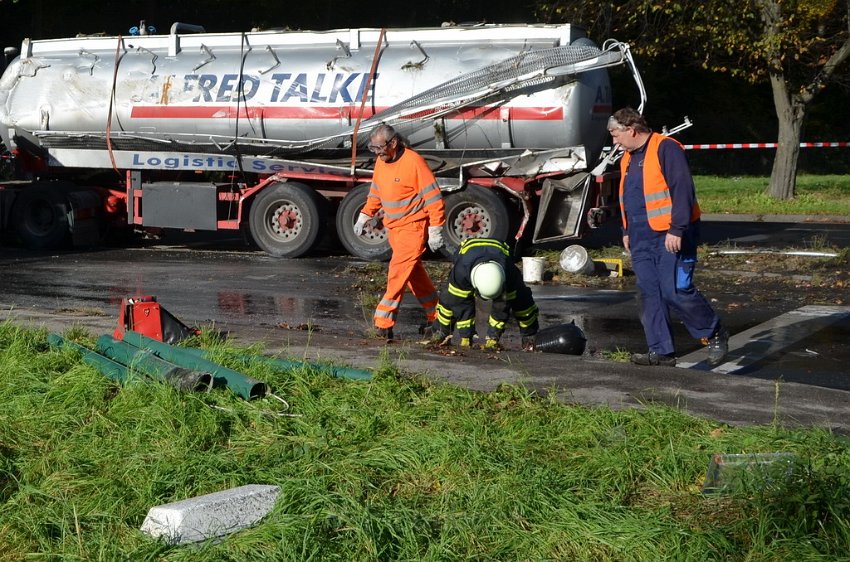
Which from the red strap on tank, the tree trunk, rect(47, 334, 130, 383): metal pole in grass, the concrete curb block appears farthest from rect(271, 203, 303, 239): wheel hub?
the tree trunk

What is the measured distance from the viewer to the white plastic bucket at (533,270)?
12273 millimetres

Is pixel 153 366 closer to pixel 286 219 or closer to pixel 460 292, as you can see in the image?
pixel 460 292

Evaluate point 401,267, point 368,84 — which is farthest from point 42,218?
point 401,267

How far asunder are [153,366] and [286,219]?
901 cm

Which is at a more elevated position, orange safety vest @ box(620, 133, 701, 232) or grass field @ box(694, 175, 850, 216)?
orange safety vest @ box(620, 133, 701, 232)

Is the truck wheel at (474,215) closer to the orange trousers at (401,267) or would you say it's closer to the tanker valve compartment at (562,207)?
the tanker valve compartment at (562,207)

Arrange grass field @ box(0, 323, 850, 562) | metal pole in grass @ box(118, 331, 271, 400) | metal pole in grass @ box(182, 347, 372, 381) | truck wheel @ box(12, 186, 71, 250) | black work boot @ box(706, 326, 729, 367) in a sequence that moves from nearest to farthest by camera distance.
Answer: grass field @ box(0, 323, 850, 562), metal pole in grass @ box(118, 331, 271, 400), metal pole in grass @ box(182, 347, 372, 381), black work boot @ box(706, 326, 729, 367), truck wheel @ box(12, 186, 71, 250)

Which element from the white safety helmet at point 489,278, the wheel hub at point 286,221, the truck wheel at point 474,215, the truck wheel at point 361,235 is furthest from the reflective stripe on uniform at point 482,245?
the wheel hub at point 286,221

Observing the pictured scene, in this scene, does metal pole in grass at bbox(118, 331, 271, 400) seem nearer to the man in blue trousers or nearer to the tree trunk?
the man in blue trousers

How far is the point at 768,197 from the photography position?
22688mm

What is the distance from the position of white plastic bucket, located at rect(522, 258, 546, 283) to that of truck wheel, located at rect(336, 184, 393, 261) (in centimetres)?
251

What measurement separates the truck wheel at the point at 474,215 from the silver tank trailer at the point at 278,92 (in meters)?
0.62

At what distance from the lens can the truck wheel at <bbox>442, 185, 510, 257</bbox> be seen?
45.7 feet

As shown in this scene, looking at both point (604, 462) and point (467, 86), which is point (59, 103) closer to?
point (467, 86)
